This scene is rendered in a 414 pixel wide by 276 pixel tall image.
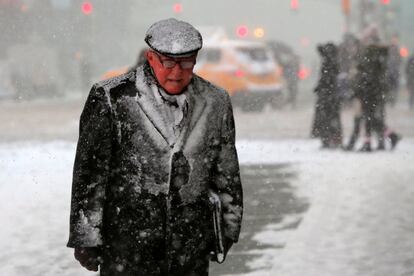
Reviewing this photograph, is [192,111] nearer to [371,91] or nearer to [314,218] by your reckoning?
[314,218]

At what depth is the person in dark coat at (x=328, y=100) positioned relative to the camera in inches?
632

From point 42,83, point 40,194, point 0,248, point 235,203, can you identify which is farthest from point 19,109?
point 235,203

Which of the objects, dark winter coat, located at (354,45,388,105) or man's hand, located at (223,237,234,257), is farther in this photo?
dark winter coat, located at (354,45,388,105)

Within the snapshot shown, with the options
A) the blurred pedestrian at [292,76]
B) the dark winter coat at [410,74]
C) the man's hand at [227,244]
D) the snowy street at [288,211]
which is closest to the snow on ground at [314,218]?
the snowy street at [288,211]

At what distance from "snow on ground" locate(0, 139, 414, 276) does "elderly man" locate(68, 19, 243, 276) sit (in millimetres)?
3068

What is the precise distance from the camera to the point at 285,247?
7.95 metres

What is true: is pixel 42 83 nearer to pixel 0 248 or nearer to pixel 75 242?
pixel 0 248

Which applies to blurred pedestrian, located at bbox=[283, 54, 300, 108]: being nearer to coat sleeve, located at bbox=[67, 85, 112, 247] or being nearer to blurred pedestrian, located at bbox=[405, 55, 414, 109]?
blurred pedestrian, located at bbox=[405, 55, 414, 109]

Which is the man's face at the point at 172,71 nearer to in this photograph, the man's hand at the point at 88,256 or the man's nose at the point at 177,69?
the man's nose at the point at 177,69

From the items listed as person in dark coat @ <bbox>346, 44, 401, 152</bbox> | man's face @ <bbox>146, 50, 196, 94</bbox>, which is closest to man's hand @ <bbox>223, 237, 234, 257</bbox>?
man's face @ <bbox>146, 50, 196, 94</bbox>

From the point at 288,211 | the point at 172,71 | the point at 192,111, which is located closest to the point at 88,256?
the point at 192,111

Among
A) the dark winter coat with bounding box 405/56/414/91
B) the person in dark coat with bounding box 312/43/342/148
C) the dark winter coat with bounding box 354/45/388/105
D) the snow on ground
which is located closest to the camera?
the snow on ground

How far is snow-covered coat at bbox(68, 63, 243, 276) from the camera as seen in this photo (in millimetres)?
3959

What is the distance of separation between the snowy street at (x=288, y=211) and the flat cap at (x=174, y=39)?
3342 mm
